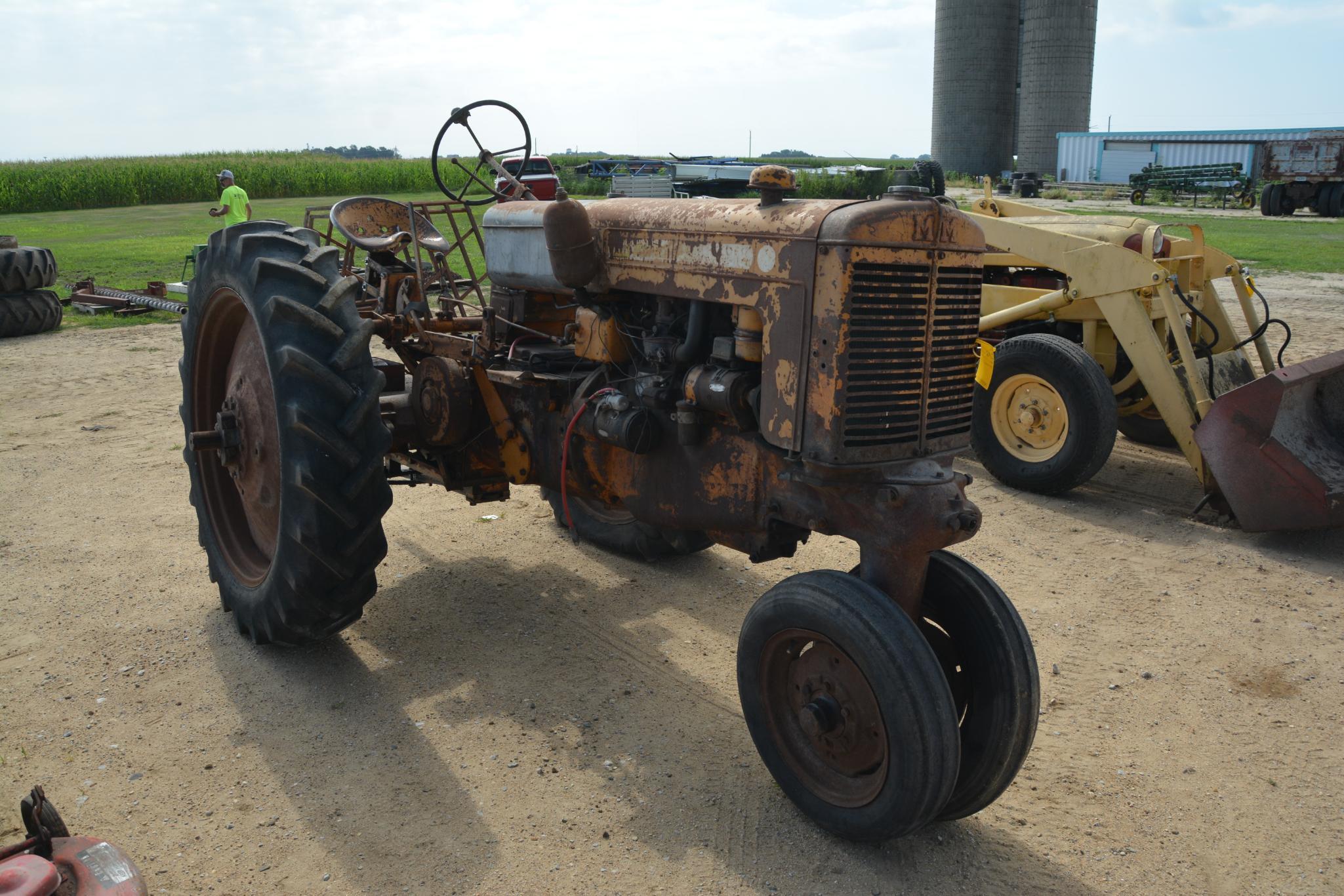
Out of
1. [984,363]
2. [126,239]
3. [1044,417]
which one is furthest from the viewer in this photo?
[126,239]

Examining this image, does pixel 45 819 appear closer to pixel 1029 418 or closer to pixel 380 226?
pixel 380 226

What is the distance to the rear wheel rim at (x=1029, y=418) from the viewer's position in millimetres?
6094

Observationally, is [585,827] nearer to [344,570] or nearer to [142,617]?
[344,570]

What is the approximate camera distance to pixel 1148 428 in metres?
7.06

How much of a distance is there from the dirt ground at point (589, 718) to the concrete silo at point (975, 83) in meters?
38.4

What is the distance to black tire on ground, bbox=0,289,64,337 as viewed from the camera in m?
10.6

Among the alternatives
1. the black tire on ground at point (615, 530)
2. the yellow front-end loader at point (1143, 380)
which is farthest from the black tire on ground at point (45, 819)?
the yellow front-end loader at point (1143, 380)

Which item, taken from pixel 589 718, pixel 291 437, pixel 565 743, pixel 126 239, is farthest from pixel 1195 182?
pixel 291 437

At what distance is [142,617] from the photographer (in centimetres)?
439

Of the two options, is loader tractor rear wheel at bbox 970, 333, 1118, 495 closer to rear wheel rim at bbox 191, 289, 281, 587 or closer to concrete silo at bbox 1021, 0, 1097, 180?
rear wheel rim at bbox 191, 289, 281, 587

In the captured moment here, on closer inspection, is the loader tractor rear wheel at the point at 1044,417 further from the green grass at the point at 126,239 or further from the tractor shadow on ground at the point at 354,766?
the green grass at the point at 126,239

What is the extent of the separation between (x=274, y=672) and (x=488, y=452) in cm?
123

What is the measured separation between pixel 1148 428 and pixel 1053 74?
119 feet

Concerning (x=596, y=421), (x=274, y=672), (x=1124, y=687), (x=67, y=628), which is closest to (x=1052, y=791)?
(x=1124, y=687)
